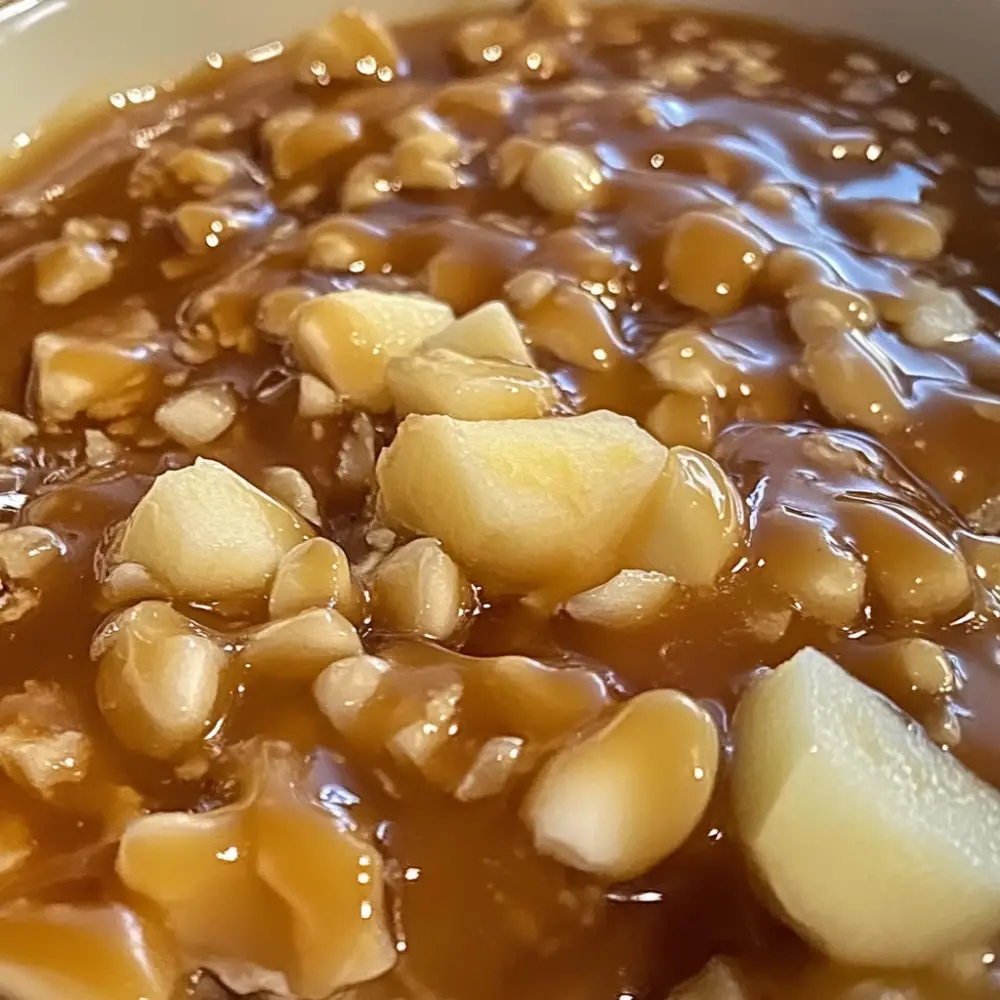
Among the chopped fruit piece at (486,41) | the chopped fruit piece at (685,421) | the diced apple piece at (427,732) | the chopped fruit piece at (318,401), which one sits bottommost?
the chopped fruit piece at (685,421)

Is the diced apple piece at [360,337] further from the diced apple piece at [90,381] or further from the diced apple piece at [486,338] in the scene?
the diced apple piece at [90,381]

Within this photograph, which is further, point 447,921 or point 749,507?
point 749,507

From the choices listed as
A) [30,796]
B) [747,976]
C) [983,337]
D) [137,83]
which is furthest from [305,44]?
[747,976]

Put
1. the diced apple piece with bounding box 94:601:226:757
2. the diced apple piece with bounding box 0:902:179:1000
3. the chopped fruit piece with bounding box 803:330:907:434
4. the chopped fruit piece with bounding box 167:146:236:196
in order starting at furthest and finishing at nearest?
the chopped fruit piece with bounding box 167:146:236:196
the chopped fruit piece with bounding box 803:330:907:434
the diced apple piece with bounding box 94:601:226:757
the diced apple piece with bounding box 0:902:179:1000

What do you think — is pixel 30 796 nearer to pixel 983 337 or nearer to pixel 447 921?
pixel 447 921

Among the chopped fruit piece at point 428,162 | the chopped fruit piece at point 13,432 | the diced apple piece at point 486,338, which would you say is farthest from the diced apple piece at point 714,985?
the chopped fruit piece at point 428,162

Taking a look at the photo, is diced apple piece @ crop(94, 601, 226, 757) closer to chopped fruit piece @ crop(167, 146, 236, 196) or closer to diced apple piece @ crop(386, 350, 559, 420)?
diced apple piece @ crop(386, 350, 559, 420)

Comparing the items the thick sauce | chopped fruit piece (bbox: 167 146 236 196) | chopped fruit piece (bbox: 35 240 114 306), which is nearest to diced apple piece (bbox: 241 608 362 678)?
the thick sauce
